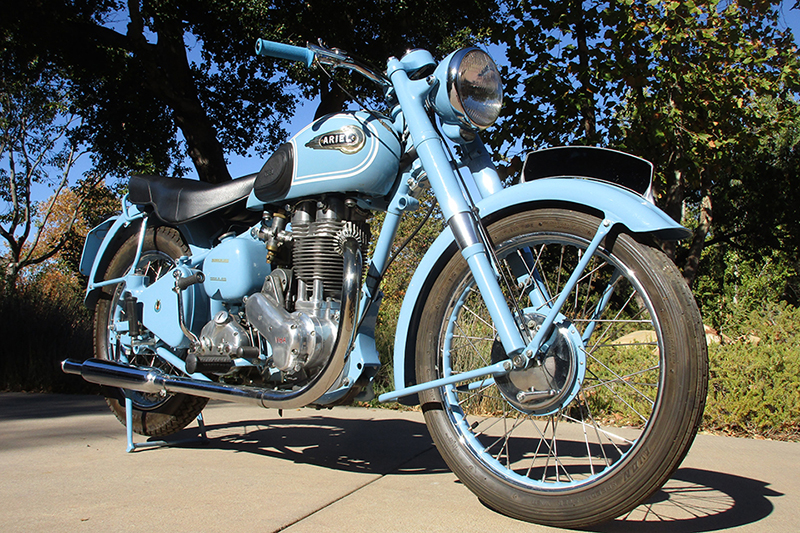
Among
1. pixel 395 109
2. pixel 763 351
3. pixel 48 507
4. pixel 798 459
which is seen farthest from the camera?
pixel 763 351

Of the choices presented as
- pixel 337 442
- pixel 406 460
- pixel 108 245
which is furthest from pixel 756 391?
pixel 108 245

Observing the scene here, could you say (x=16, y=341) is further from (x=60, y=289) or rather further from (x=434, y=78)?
(x=434, y=78)

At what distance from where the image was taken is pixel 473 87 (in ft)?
7.50

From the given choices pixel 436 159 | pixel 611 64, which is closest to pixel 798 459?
pixel 436 159

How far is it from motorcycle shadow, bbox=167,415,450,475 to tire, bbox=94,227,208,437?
180 mm

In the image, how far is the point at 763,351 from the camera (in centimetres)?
452

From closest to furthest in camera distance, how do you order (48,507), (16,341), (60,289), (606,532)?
(606,532), (48,507), (16,341), (60,289)

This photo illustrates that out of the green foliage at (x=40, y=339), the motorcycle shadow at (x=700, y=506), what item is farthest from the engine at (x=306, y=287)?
the green foliage at (x=40, y=339)

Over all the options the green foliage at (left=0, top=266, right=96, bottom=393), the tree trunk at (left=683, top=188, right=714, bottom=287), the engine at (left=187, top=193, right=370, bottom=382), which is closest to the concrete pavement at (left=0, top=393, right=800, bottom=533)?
the engine at (left=187, top=193, right=370, bottom=382)

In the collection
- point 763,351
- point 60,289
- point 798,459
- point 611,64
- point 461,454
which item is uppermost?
point 611,64

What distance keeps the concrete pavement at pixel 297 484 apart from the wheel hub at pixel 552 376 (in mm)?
380

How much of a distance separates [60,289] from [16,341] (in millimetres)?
1853

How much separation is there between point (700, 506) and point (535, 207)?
1.23 m

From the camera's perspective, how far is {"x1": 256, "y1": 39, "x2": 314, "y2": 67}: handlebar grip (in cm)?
247
